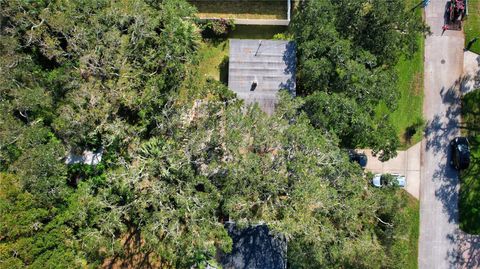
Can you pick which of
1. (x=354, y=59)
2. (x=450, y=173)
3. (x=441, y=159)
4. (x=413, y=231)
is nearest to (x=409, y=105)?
(x=441, y=159)

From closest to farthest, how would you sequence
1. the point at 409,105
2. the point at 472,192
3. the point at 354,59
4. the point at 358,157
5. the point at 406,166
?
the point at 354,59 → the point at 358,157 → the point at 472,192 → the point at 406,166 → the point at 409,105

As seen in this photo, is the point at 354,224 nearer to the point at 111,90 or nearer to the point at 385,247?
the point at 385,247

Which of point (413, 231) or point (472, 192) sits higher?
point (472, 192)

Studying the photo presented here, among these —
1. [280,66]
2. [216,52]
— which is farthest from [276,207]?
[216,52]

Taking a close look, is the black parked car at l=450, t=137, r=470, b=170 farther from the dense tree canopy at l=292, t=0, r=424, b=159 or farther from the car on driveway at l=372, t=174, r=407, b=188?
the dense tree canopy at l=292, t=0, r=424, b=159

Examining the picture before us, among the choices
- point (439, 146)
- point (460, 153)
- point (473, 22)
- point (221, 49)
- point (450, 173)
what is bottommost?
point (450, 173)

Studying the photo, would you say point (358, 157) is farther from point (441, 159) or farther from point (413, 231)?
point (413, 231)
